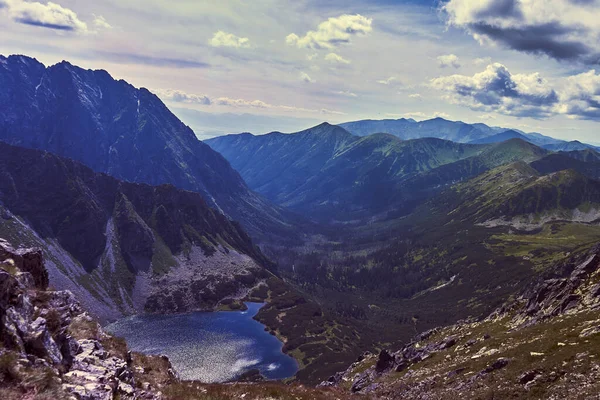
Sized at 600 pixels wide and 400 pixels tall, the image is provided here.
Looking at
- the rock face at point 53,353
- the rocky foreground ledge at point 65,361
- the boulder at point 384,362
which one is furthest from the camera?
the boulder at point 384,362

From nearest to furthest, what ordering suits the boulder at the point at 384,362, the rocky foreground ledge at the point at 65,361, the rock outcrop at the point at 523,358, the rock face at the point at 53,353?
the rocky foreground ledge at the point at 65,361 → the rock face at the point at 53,353 → the rock outcrop at the point at 523,358 → the boulder at the point at 384,362

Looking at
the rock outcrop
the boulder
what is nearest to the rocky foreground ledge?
the rock outcrop

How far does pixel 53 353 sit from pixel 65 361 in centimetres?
125

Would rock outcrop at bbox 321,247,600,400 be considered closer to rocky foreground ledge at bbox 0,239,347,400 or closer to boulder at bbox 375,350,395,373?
boulder at bbox 375,350,395,373

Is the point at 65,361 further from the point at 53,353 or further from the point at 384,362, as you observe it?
the point at 384,362

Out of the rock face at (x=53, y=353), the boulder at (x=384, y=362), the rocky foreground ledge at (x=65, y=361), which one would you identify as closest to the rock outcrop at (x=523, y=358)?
the boulder at (x=384, y=362)

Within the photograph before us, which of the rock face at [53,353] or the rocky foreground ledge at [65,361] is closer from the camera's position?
the rocky foreground ledge at [65,361]

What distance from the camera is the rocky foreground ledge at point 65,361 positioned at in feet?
76.0

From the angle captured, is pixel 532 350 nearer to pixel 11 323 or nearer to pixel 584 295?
pixel 584 295

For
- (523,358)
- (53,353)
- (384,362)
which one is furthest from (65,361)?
(384,362)

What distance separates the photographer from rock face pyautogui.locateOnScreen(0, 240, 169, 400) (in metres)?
24.0

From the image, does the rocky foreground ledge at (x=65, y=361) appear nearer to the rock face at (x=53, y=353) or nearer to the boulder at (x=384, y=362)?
the rock face at (x=53, y=353)

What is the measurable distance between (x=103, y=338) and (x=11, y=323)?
1198 centimetres

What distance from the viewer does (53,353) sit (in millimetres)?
28625
